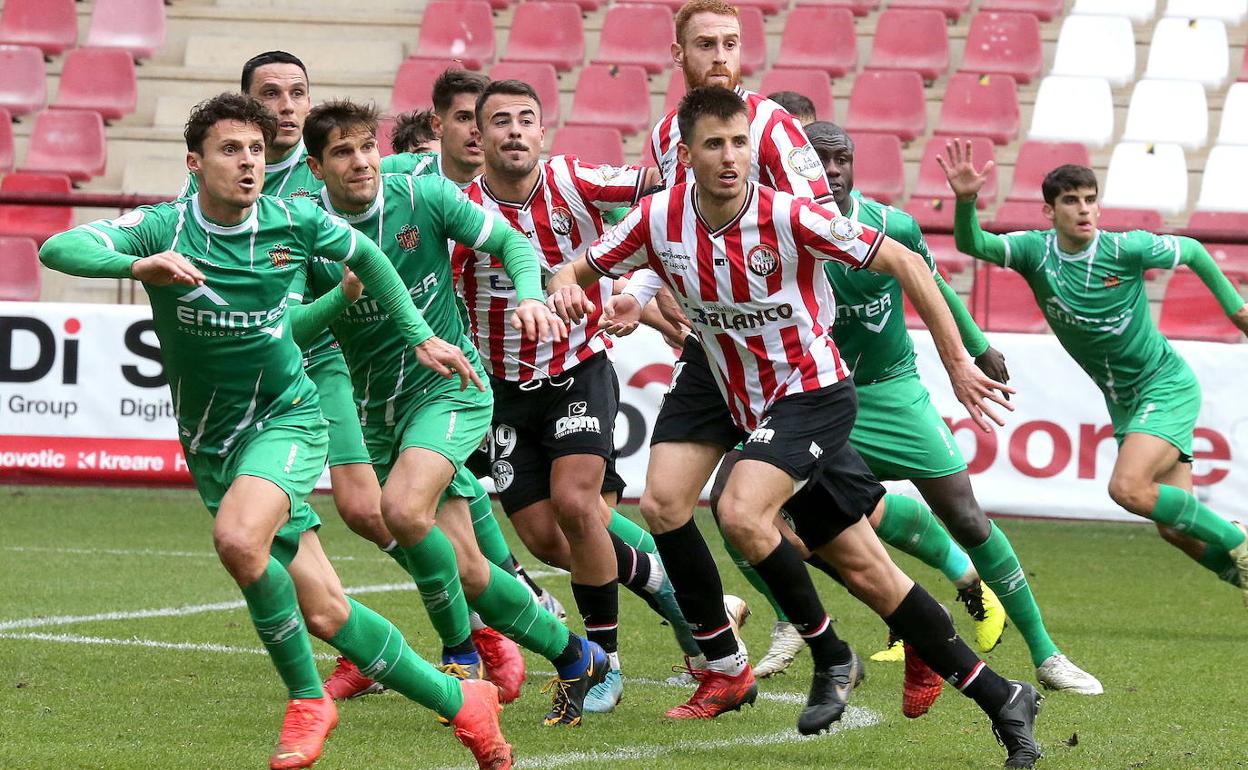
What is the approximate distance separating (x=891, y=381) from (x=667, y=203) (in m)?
1.84

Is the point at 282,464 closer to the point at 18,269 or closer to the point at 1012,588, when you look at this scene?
the point at 1012,588

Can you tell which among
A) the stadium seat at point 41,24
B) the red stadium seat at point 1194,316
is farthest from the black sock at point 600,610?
the stadium seat at point 41,24

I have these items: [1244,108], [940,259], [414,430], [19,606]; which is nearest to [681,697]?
[414,430]

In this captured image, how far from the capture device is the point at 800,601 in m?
5.29

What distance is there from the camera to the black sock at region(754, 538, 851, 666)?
5.27m

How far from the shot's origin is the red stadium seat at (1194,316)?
37.4 ft

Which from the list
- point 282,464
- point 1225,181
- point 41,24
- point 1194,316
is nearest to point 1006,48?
point 1225,181

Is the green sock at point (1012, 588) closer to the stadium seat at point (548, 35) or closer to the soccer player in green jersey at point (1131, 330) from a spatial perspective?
the soccer player in green jersey at point (1131, 330)

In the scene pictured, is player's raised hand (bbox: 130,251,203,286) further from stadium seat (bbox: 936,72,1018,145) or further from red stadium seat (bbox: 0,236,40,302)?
stadium seat (bbox: 936,72,1018,145)

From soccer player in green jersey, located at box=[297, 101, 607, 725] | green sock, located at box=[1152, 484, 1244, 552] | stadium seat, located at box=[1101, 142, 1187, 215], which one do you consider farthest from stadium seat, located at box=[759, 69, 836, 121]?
soccer player in green jersey, located at box=[297, 101, 607, 725]

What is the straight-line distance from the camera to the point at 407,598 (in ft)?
27.3

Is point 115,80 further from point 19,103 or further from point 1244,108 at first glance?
point 1244,108

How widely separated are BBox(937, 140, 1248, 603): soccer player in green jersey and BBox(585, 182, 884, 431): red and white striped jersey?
2317 millimetres

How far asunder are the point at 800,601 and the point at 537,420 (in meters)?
1.36
